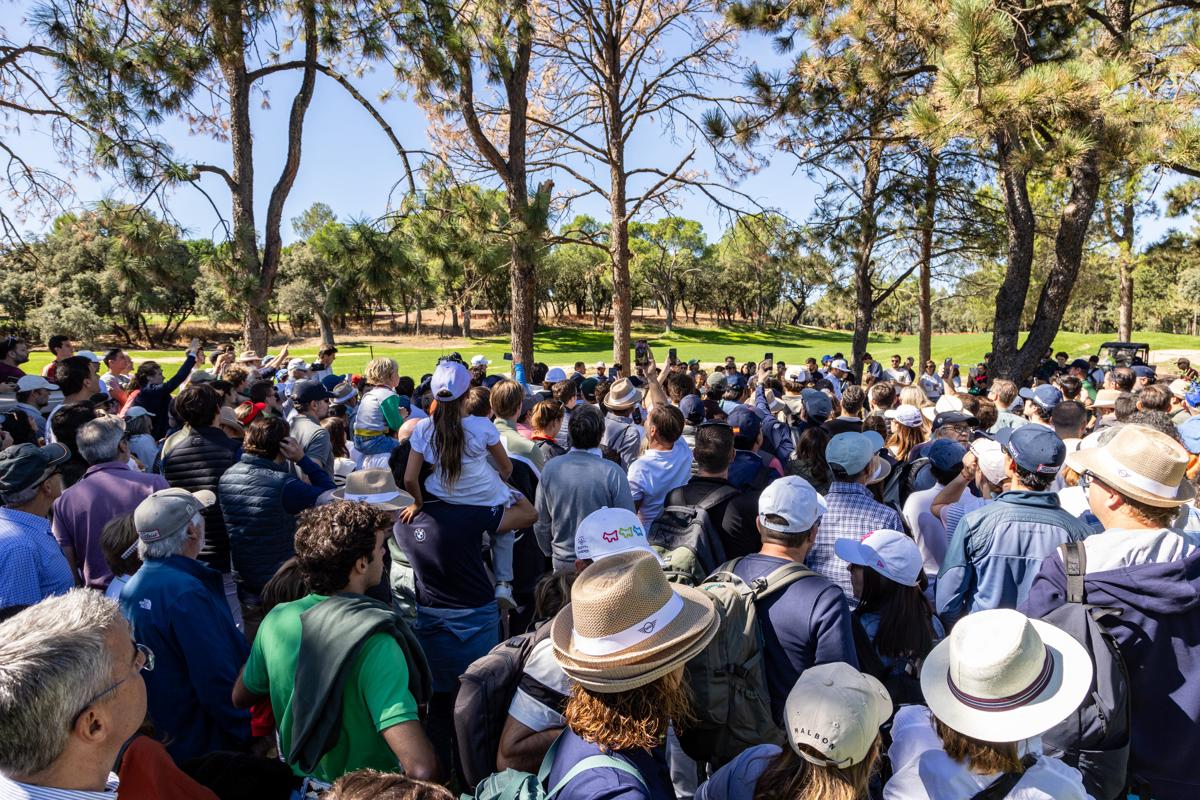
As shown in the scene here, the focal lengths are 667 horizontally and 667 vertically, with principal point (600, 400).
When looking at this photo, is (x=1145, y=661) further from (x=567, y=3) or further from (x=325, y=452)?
(x=567, y=3)

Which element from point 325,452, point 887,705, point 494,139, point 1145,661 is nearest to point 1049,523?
point 1145,661

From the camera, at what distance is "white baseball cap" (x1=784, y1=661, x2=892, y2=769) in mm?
1581

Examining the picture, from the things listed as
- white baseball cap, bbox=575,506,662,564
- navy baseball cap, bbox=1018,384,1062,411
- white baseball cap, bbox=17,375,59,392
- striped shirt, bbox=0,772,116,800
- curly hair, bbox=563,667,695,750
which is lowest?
curly hair, bbox=563,667,695,750

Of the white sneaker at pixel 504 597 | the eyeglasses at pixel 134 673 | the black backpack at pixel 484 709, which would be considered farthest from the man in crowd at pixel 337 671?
the white sneaker at pixel 504 597

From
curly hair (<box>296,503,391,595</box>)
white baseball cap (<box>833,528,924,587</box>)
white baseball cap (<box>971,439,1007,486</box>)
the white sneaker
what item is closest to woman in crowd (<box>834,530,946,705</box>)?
white baseball cap (<box>833,528,924,587</box>)

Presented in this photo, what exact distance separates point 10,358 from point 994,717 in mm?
10878

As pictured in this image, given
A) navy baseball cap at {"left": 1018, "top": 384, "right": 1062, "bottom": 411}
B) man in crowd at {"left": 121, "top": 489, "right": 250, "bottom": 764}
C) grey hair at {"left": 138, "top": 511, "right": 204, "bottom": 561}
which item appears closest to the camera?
man in crowd at {"left": 121, "top": 489, "right": 250, "bottom": 764}

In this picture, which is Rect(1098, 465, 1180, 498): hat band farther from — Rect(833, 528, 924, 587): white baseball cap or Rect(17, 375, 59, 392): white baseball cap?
Rect(17, 375, 59, 392): white baseball cap

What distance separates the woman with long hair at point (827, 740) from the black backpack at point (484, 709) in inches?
29.8

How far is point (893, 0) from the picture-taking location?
10516mm

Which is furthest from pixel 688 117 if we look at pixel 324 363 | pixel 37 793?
pixel 37 793

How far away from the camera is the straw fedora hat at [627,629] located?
70.0 inches

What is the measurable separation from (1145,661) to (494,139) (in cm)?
1269

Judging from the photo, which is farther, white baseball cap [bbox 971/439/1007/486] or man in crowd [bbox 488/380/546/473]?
man in crowd [bbox 488/380/546/473]
